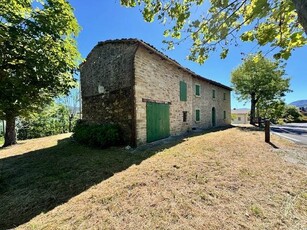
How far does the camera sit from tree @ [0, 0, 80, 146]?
5410 millimetres

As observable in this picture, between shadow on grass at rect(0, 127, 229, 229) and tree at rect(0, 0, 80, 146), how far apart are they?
250cm

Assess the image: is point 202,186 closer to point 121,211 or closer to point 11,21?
point 121,211

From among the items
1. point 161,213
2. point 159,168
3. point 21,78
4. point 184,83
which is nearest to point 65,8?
point 21,78

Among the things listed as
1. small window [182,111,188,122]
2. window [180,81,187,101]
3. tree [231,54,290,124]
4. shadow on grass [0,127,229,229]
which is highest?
tree [231,54,290,124]

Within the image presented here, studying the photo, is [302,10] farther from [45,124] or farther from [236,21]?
[45,124]

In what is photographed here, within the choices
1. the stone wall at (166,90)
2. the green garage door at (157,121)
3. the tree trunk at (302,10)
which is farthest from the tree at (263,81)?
the tree trunk at (302,10)

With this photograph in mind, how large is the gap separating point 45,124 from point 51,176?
16162 mm

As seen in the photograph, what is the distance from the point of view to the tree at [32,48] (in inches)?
213

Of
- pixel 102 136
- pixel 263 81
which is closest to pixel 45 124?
pixel 102 136

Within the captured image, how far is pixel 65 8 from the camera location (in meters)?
6.50

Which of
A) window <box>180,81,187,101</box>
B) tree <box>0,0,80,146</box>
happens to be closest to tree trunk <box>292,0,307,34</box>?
tree <box>0,0,80,146</box>

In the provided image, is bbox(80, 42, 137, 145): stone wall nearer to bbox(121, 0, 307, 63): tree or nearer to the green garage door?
the green garage door

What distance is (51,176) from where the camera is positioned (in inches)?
229

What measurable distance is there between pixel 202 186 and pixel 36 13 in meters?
7.32
